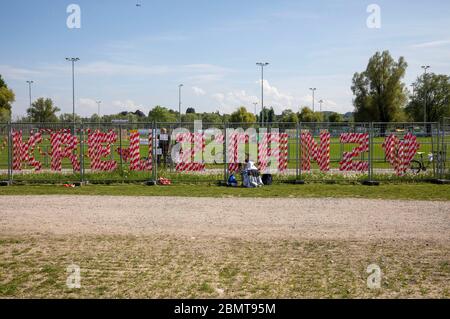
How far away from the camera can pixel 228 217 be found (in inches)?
479

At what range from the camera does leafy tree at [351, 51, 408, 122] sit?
89.8m

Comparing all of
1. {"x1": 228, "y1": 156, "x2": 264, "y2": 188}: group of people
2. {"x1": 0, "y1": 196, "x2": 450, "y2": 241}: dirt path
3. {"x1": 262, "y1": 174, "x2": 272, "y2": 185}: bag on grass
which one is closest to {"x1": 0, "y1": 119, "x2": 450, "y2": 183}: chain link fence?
{"x1": 262, "y1": 174, "x2": 272, "y2": 185}: bag on grass

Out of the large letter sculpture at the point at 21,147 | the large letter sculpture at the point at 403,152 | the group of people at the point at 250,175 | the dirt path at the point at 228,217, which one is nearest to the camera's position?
the dirt path at the point at 228,217

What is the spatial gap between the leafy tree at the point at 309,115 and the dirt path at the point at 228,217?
96.9 meters

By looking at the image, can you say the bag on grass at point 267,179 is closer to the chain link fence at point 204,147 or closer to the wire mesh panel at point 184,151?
the chain link fence at point 204,147

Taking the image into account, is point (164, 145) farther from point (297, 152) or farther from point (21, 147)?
point (21, 147)

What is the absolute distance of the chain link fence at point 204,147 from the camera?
20797 mm

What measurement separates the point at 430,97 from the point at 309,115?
26213 millimetres

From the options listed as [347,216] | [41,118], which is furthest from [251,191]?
[41,118]

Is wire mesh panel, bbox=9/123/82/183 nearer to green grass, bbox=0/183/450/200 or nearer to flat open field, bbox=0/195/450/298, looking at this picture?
green grass, bbox=0/183/450/200

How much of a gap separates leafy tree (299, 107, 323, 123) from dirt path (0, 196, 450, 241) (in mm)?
96860

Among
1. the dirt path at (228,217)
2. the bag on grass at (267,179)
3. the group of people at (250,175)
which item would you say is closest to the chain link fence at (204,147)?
the bag on grass at (267,179)

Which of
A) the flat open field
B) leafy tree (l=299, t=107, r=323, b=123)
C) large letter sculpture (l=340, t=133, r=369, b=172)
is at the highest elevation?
leafy tree (l=299, t=107, r=323, b=123)
